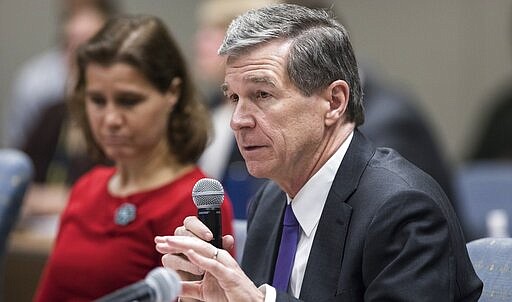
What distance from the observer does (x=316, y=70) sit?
2232mm

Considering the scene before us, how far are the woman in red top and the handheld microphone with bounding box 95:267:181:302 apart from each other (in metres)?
1.10

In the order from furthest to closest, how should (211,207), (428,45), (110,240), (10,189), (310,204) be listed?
(428,45) → (10,189) → (110,240) → (310,204) → (211,207)

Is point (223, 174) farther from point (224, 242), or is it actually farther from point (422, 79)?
point (422, 79)

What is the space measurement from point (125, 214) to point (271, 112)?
88 centimetres

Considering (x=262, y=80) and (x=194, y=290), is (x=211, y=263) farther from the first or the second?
(x=262, y=80)

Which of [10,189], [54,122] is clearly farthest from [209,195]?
[54,122]

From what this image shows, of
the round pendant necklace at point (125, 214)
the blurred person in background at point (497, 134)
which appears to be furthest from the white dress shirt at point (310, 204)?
the blurred person in background at point (497, 134)

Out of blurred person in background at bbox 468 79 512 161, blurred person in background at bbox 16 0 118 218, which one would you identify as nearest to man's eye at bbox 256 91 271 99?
blurred person in background at bbox 16 0 118 218

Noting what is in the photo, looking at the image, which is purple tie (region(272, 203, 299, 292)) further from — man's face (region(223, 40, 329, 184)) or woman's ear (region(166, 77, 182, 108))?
woman's ear (region(166, 77, 182, 108))

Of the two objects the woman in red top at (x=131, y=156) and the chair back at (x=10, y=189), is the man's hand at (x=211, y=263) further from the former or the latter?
the chair back at (x=10, y=189)

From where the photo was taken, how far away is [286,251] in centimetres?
240

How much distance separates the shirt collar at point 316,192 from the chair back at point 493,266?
1.32ft

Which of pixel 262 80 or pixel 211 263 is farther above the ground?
pixel 262 80

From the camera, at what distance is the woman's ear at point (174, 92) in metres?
3.04
